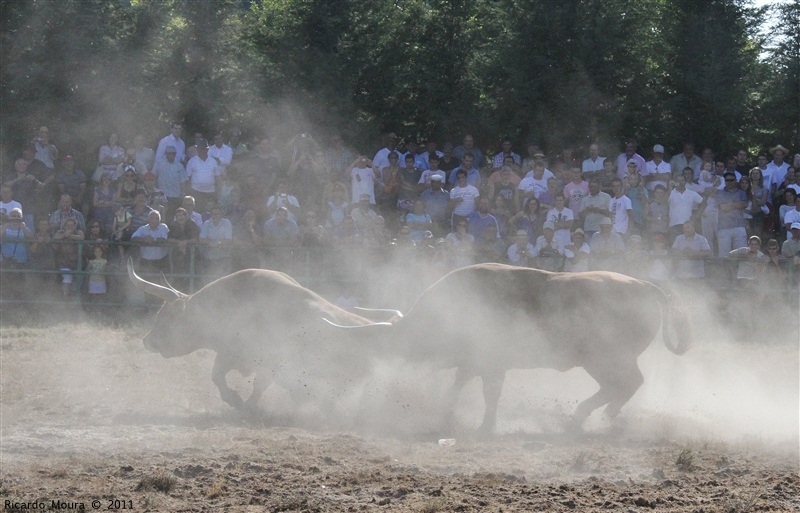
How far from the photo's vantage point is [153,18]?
60.0ft

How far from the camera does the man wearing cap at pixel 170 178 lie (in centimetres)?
1634

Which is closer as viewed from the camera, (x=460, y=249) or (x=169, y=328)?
(x=169, y=328)

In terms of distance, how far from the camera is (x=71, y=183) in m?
16.2

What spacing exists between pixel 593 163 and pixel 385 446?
9018 millimetres

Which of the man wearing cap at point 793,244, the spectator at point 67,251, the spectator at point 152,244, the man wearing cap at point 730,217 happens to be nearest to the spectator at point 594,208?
the man wearing cap at point 730,217

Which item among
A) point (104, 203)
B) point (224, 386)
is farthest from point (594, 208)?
point (224, 386)

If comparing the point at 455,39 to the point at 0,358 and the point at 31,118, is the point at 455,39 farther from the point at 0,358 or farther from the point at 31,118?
the point at 0,358

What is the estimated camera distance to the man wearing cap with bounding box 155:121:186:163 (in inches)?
647

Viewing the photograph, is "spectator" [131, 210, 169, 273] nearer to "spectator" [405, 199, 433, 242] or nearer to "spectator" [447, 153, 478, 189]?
"spectator" [405, 199, 433, 242]

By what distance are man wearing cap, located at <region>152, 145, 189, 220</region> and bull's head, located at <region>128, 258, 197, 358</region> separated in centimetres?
604

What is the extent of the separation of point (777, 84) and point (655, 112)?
6.98 ft

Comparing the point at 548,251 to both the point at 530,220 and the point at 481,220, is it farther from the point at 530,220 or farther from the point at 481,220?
the point at 481,220

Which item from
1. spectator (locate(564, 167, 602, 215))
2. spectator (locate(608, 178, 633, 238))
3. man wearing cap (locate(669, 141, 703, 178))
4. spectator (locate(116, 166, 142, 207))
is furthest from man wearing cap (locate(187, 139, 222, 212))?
man wearing cap (locate(669, 141, 703, 178))

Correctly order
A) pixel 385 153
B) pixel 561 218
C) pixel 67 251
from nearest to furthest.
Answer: pixel 67 251, pixel 561 218, pixel 385 153
